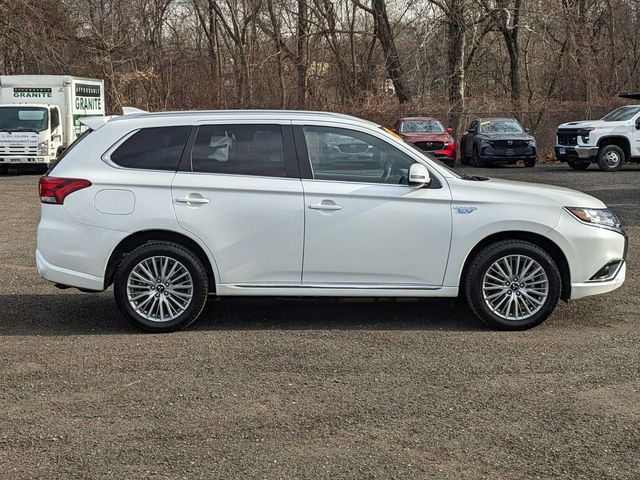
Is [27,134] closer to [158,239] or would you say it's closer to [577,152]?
[577,152]

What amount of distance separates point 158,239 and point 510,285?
2940 mm

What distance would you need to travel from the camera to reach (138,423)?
187 inches

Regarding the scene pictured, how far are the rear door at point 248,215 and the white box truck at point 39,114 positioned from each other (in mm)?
18447

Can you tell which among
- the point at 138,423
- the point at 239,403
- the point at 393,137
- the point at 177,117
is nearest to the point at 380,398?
the point at 239,403

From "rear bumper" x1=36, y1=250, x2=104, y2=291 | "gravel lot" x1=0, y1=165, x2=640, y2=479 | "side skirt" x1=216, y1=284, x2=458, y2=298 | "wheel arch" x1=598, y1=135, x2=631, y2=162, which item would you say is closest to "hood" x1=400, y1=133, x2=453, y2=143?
"wheel arch" x1=598, y1=135, x2=631, y2=162

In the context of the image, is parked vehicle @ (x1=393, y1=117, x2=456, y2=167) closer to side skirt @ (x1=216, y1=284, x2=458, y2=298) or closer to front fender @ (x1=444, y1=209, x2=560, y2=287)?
front fender @ (x1=444, y1=209, x2=560, y2=287)

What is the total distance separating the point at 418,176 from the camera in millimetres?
6523

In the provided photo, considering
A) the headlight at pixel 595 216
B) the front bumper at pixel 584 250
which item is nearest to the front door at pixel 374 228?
the front bumper at pixel 584 250

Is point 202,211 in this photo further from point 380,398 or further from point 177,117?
point 380,398

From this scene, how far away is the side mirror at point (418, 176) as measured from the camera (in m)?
6.52

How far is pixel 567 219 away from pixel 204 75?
3815 cm

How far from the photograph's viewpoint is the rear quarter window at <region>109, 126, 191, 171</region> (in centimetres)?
675

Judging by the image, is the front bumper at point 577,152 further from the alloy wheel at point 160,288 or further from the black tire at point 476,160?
the alloy wheel at point 160,288

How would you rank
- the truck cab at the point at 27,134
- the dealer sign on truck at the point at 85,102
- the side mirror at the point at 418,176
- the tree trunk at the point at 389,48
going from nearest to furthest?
the side mirror at the point at 418,176 < the truck cab at the point at 27,134 < the dealer sign on truck at the point at 85,102 < the tree trunk at the point at 389,48
